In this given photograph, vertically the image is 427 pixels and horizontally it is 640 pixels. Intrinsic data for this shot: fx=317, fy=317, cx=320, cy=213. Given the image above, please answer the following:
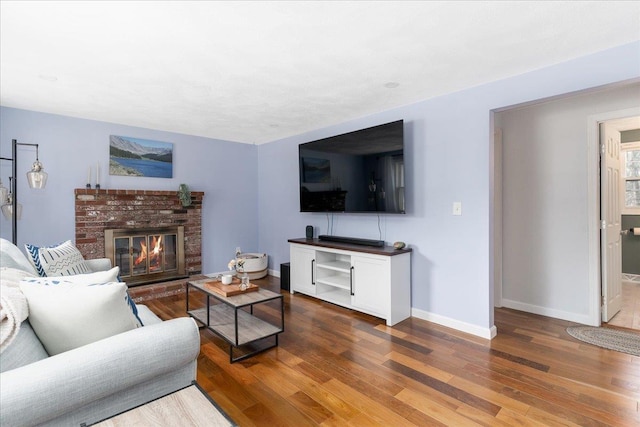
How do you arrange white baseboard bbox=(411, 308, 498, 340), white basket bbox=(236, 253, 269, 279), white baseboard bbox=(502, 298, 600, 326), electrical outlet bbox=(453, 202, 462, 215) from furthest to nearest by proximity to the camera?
1. white basket bbox=(236, 253, 269, 279)
2. white baseboard bbox=(502, 298, 600, 326)
3. electrical outlet bbox=(453, 202, 462, 215)
4. white baseboard bbox=(411, 308, 498, 340)

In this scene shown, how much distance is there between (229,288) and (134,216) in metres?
2.31

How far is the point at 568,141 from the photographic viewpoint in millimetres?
3088

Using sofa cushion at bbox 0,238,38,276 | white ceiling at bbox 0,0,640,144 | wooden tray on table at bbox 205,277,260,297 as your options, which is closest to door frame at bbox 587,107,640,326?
white ceiling at bbox 0,0,640,144

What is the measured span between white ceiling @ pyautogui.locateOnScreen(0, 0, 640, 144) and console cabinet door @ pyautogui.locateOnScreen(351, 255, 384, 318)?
164 cm

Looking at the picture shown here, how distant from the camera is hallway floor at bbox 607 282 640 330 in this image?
2.98 meters

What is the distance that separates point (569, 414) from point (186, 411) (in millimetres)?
1991

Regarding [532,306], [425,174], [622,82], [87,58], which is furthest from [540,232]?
[87,58]

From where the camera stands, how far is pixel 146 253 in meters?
4.26

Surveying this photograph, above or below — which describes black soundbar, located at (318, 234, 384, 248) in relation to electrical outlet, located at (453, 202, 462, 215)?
below

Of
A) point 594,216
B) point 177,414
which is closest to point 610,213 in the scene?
point 594,216

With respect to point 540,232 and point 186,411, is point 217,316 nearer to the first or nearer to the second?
point 186,411

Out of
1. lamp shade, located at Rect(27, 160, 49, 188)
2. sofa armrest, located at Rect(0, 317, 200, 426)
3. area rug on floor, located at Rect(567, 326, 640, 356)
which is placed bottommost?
area rug on floor, located at Rect(567, 326, 640, 356)

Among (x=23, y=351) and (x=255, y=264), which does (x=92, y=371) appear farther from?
(x=255, y=264)

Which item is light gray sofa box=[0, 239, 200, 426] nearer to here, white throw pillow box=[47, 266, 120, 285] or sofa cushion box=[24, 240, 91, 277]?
white throw pillow box=[47, 266, 120, 285]
